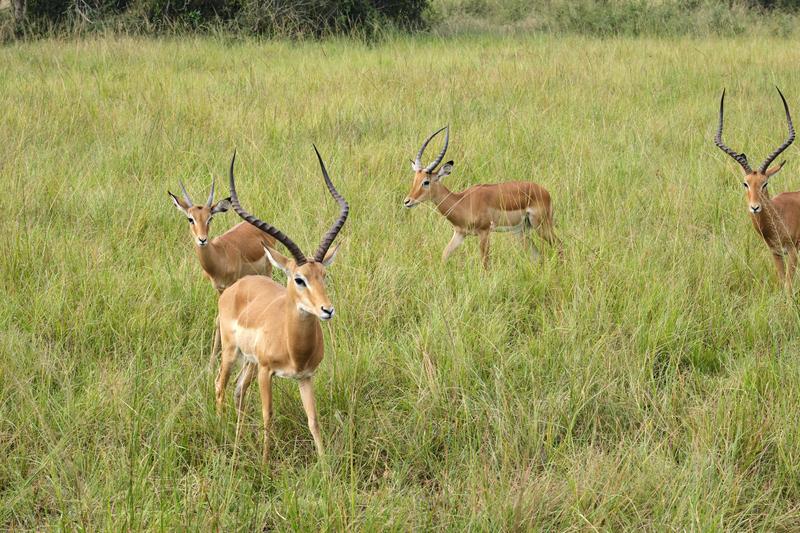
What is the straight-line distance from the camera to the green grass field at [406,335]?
2742 mm

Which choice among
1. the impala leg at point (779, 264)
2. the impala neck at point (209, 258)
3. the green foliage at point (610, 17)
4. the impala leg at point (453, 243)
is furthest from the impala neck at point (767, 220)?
the green foliage at point (610, 17)

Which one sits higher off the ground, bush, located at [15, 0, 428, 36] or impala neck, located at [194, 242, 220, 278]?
bush, located at [15, 0, 428, 36]

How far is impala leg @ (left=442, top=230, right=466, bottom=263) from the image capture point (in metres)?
4.91

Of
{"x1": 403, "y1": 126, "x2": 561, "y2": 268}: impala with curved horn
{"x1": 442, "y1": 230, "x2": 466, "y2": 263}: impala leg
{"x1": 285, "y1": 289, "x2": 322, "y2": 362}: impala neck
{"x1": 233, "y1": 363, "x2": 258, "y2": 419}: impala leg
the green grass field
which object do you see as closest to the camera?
the green grass field

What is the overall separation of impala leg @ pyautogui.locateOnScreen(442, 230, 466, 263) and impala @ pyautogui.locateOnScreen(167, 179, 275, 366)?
932 millimetres

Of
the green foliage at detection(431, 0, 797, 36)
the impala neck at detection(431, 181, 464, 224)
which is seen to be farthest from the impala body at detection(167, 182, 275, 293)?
the green foliage at detection(431, 0, 797, 36)

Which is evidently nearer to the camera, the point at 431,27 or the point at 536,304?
the point at 536,304

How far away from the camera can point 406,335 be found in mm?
3811

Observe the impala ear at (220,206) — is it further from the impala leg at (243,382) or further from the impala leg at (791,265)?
the impala leg at (791,265)

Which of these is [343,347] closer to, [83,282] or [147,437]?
[147,437]

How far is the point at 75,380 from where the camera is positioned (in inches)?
137

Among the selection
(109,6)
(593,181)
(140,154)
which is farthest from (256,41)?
(593,181)

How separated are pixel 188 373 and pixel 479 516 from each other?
4.75 ft

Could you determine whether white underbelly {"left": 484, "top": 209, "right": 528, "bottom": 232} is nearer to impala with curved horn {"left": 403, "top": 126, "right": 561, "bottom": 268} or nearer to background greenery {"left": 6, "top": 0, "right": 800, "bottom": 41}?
impala with curved horn {"left": 403, "top": 126, "right": 561, "bottom": 268}
